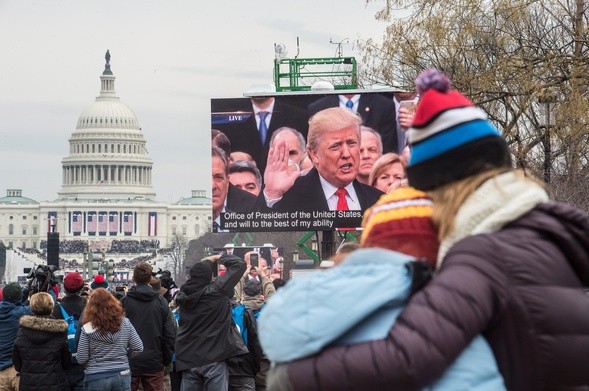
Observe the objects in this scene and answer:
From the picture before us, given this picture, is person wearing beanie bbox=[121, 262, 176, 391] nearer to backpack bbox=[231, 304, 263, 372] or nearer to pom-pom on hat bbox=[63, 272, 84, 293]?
pom-pom on hat bbox=[63, 272, 84, 293]

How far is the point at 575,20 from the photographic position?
21250 millimetres

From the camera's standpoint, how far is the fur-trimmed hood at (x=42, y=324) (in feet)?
38.0

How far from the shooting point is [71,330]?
12656 millimetres

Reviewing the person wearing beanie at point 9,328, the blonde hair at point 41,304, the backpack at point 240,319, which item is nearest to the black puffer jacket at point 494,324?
the blonde hair at point 41,304

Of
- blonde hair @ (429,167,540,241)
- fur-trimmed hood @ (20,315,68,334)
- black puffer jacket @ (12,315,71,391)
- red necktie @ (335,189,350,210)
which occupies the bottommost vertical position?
black puffer jacket @ (12,315,71,391)

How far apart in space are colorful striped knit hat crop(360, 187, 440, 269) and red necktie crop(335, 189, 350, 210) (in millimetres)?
16425

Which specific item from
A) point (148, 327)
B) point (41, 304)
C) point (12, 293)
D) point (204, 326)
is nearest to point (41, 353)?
point (41, 304)

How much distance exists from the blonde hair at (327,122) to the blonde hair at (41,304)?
8530 millimetres

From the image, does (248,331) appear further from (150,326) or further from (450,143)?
(450,143)

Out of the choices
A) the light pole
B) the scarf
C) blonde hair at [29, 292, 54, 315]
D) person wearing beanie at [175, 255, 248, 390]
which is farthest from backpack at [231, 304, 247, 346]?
the scarf

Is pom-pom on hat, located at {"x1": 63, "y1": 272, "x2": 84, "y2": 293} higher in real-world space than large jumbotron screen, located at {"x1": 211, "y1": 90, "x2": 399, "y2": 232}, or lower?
lower

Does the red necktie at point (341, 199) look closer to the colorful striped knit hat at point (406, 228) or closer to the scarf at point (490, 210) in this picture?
the colorful striped knit hat at point (406, 228)

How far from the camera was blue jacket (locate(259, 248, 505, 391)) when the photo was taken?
Answer: 2.92m

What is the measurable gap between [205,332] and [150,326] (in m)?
1.14
